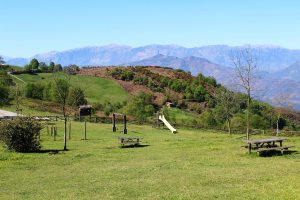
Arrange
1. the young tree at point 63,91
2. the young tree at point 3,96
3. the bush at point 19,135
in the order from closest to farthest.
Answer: the bush at point 19,135, the young tree at point 63,91, the young tree at point 3,96

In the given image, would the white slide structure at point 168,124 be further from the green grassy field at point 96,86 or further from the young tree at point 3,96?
the green grassy field at point 96,86

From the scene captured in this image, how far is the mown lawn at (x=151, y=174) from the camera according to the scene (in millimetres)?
20891

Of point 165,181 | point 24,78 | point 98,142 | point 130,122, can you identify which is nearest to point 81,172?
point 165,181

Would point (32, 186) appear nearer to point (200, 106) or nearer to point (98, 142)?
point (98, 142)

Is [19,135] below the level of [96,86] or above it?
below

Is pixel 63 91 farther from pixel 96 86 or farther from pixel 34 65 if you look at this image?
pixel 34 65

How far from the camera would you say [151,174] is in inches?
1043

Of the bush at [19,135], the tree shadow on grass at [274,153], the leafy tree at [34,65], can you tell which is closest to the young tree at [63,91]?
the bush at [19,135]

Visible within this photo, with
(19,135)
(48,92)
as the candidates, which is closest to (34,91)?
(48,92)

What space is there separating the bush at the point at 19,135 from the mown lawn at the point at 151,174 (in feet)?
4.31

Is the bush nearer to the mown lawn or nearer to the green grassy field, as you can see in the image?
the mown lawn

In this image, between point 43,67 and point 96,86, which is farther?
point 43,67

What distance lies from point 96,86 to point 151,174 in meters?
148

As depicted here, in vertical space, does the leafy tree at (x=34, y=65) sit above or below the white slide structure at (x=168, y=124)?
above
